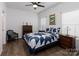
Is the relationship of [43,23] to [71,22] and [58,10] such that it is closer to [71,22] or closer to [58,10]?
[58,10]

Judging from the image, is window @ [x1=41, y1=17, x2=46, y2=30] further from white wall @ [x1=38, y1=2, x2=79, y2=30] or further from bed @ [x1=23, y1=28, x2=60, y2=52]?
bed @ [x1=23, y1=28, x2=60, y2=52]

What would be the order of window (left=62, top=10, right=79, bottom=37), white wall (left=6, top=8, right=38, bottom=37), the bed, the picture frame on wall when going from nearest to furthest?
window (left=62, top=10, right=79, bottom=37), white wall (left=6, top=8, right=38, bottom=37), the picture frame on wall, the bed

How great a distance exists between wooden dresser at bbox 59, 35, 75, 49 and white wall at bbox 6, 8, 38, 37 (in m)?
0.86

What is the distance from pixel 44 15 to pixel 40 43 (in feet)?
3.18

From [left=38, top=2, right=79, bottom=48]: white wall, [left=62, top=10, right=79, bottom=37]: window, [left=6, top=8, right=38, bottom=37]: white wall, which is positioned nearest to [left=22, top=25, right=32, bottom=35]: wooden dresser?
[left=6, top=8, right=38, bottom=37]: white wall

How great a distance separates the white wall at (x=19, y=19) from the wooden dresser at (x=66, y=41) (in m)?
0.86

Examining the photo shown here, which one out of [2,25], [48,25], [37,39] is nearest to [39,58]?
[48,25]

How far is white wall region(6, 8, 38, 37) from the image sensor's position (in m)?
2.41

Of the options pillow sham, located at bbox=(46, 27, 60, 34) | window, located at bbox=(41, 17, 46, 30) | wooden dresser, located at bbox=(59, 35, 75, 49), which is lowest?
wooden dresser, located at bbox=(59, 35, 75, 49)

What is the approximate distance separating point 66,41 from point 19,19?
1522mm

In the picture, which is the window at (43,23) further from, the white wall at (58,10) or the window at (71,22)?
the window at (71,22)

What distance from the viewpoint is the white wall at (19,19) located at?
2.41 meters

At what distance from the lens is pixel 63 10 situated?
8.50 ft

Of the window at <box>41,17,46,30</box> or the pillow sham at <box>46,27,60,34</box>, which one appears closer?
the window at <box>41,17,46,30</box>
